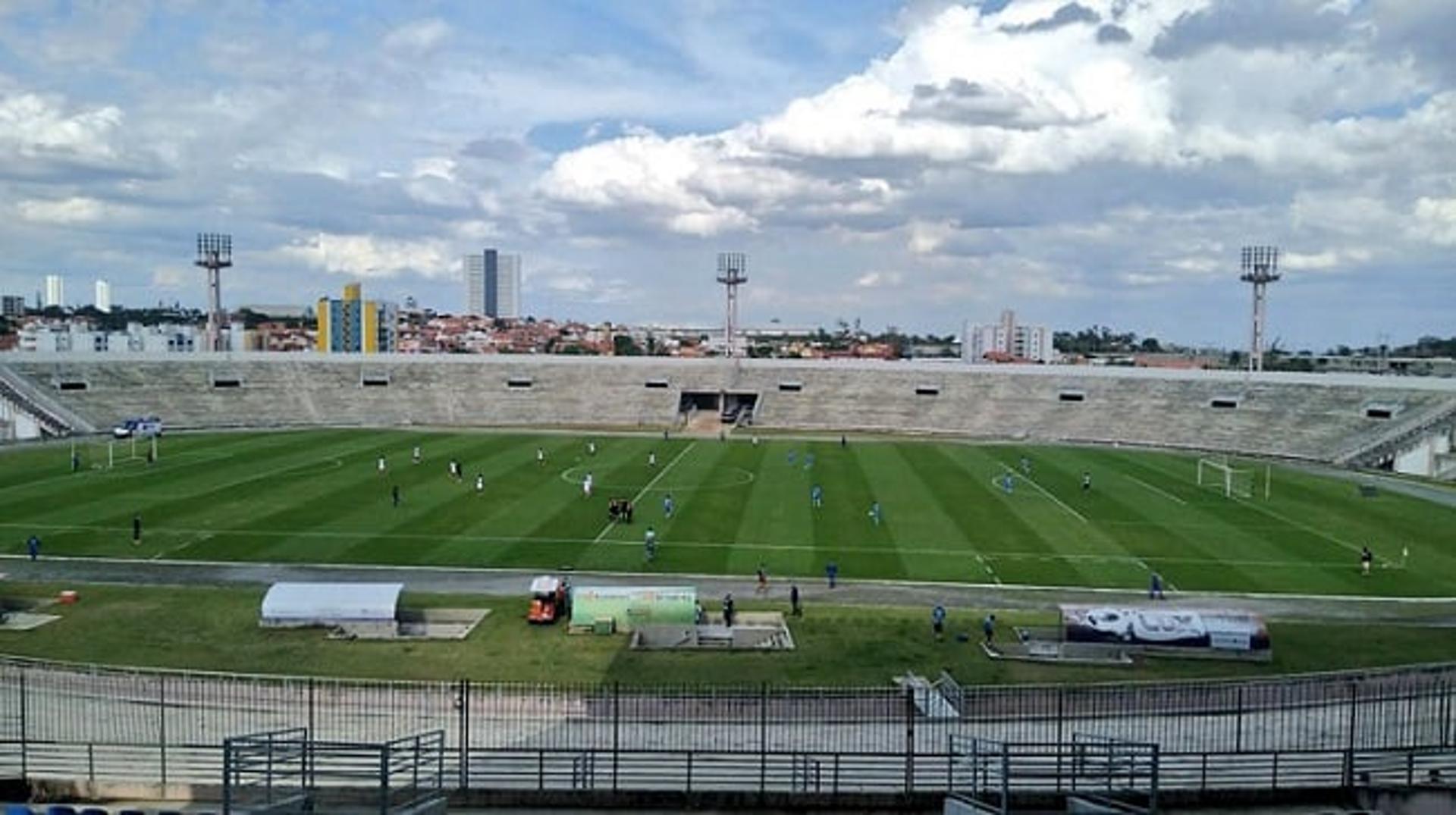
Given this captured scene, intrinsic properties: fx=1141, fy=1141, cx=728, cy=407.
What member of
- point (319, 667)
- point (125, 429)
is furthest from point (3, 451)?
point (319, 667)

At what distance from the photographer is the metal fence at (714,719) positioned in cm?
1795

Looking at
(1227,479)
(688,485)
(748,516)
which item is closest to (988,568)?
(748,516)

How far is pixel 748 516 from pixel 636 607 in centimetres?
1614

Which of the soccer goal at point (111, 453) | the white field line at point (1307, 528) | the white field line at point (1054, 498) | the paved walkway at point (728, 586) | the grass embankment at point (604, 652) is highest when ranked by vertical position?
the soccer goal at point (111, 453)

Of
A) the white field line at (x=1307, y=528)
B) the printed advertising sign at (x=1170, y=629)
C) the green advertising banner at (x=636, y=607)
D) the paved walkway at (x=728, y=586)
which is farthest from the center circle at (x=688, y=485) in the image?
the printed advertising sign at (x=1170, y=629)

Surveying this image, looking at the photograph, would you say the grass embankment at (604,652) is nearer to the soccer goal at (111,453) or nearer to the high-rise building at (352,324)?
the soccer goal at (111,453)

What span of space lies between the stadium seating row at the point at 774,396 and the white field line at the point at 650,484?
51.7ft

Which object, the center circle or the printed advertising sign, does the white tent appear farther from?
the center circle

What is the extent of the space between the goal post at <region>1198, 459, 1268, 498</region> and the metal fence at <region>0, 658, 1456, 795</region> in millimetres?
29443

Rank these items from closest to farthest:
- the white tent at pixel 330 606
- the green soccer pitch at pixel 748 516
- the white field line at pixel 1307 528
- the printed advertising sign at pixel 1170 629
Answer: the printed advertising sign at pixel 1170 629
the white tent at pixel 330 606
the green soccer pitch at pixel 748 516
the white field line at pixel 1307 528

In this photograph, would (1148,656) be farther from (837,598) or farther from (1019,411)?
(1019,411)

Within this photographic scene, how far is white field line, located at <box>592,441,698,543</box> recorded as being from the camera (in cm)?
3969

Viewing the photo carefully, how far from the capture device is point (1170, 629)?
86.9 ft

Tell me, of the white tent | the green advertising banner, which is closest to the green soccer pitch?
the green advertising banner
